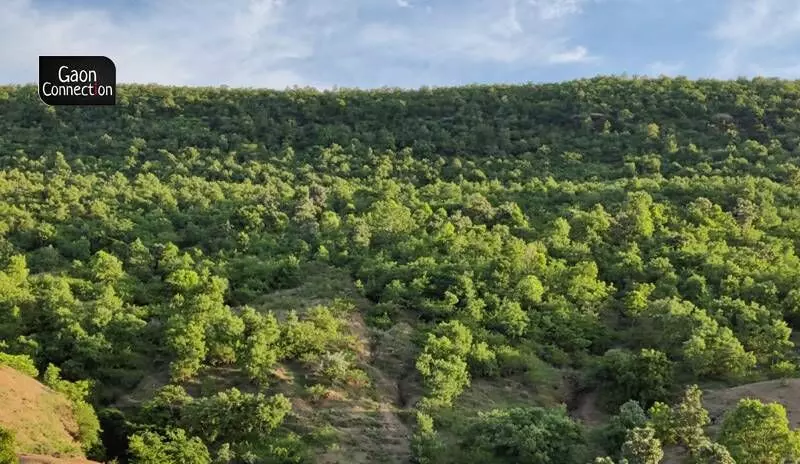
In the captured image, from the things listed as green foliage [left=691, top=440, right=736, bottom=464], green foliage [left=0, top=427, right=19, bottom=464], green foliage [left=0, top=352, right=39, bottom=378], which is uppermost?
green foliage [left=0, top=352, right=39, bottom=378]

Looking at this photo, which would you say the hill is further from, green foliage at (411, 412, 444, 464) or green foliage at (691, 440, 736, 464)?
green foliage at (691, 440, 736, 464)

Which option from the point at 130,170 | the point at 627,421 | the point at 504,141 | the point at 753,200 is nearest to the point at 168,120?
the point at 130,170

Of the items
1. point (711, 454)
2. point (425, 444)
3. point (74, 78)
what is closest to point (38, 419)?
point (74, 78)

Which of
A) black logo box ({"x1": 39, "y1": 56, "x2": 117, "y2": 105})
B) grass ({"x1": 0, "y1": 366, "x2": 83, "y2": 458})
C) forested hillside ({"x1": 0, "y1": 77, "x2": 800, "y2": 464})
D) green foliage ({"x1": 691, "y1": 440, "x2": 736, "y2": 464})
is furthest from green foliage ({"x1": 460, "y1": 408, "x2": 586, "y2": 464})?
black logo box ({"x1": 39, "y1": 56, "x2": 117, "y2": 105})

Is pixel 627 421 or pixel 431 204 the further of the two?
pixel 431 204

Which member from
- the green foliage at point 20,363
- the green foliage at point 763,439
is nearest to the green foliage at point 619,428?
the green foliage at point 763,439

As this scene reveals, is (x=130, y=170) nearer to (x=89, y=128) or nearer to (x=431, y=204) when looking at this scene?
(x=89, y=128)
